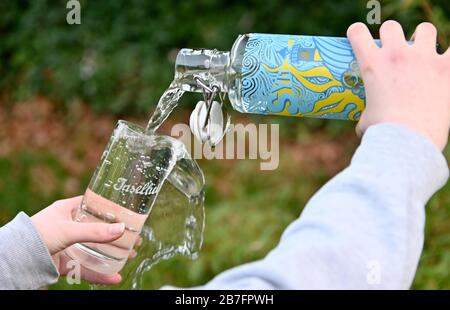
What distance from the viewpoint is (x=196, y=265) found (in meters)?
Result: 2.56

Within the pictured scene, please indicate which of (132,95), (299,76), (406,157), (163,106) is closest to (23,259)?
(163,106)

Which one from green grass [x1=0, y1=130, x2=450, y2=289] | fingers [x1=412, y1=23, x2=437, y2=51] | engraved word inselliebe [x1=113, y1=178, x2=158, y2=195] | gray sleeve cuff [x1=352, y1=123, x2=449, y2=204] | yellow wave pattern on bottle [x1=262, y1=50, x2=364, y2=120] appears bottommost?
green grass [x1=0, y1=130, x2=450, y2=289]

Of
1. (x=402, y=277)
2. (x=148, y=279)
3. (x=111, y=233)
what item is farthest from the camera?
(x=148, y=279)

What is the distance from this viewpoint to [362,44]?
97cm

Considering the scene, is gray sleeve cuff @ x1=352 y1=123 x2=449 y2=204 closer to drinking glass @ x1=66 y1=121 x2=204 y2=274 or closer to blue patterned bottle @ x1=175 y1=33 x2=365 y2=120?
blue patterned bottle @ x1=175 y1=33 x2=365 y2=120

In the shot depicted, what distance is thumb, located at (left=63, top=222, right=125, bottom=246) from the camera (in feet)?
3.74

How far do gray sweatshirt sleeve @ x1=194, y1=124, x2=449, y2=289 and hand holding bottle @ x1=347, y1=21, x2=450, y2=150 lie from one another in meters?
0.03

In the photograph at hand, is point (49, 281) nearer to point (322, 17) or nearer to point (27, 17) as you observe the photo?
point (322, 17)

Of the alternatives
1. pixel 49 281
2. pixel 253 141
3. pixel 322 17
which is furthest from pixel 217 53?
pixel 322 17

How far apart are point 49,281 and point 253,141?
6.94 ft

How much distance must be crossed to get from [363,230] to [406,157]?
0.31ft

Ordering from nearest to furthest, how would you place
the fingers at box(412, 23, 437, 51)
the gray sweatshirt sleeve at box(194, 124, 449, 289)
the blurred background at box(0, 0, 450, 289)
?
the gray sweatshirt sleeve at box(194, 124, 449, 289)
the fingers at box(412, 23, 437, 51)
the blurred background at box(0, 0, 450, 289)

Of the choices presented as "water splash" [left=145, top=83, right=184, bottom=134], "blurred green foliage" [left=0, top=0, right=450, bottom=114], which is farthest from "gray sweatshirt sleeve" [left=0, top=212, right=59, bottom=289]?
"blurred green foliage" [left=0, top=0, right=450, bottom=114]

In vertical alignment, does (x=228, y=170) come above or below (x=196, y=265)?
above
